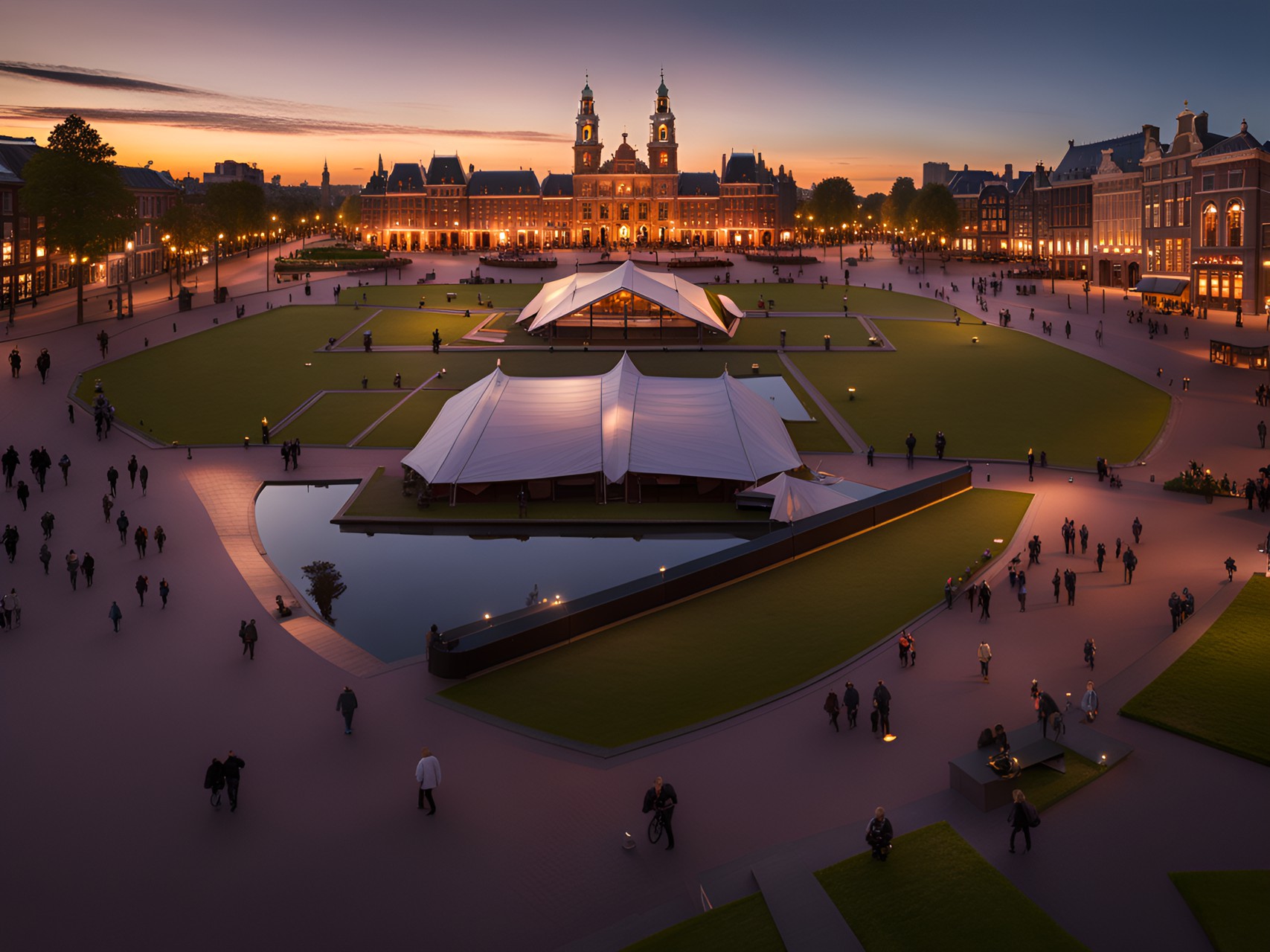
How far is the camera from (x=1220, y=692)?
962 inches

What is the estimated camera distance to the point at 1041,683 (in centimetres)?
2623

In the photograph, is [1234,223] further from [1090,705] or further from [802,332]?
[1090,705]

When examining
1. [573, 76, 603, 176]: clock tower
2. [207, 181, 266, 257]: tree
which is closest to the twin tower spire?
[573, 76, 603, 176]: clock tower

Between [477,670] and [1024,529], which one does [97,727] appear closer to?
[477,670]

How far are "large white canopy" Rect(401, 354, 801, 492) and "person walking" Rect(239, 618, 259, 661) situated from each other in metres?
16.2

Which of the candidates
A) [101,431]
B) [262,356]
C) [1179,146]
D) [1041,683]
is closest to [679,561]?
[1041,683]

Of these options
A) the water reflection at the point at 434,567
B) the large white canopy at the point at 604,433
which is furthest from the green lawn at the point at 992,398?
the water reflection at the point at 434,567

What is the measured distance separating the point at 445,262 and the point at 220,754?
119 m

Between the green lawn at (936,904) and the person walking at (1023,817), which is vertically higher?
the person walking at (1023,817)

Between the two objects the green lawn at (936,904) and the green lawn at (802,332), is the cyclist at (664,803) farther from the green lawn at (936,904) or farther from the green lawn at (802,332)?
the green lawn at (802,332)

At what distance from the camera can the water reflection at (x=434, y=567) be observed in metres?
33.0

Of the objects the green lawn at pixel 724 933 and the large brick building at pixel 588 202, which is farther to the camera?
the large brick building at pixel 588 202

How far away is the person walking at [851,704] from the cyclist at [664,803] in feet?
20.5

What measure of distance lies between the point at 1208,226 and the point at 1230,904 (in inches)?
3831
